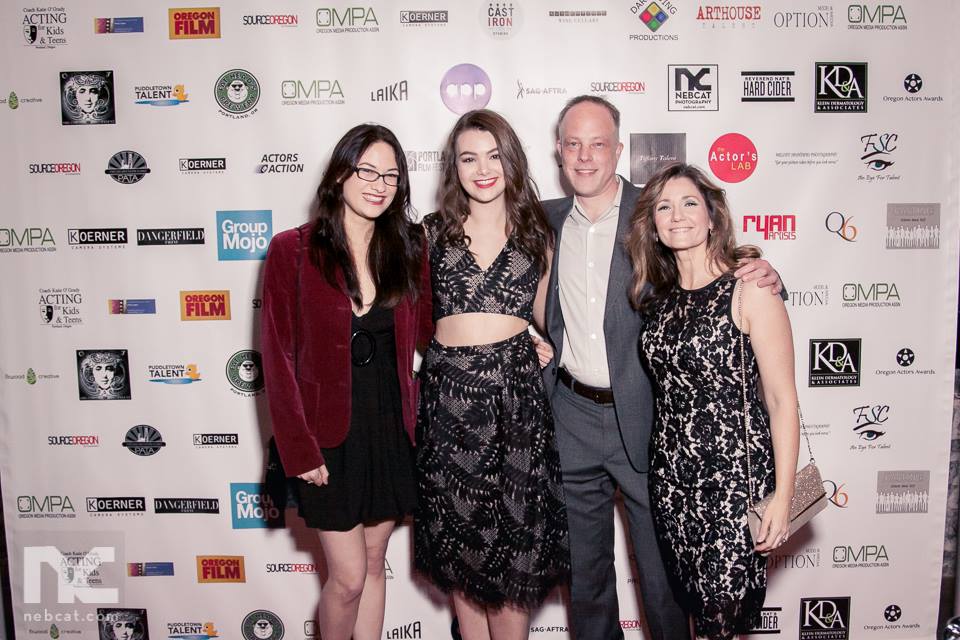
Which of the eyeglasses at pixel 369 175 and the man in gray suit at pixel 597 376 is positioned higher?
the eyeglasses at pixel 369 175

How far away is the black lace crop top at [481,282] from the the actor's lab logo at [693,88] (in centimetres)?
110

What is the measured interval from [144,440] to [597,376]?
2000mm

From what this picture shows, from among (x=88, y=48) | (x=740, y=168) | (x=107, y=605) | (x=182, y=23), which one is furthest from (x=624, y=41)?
(x=107, y=605)

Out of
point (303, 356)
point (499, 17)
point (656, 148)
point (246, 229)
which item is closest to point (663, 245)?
point (656, 148)

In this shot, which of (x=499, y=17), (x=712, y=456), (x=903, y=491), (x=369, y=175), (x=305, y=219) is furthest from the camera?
(x=903, y=491)

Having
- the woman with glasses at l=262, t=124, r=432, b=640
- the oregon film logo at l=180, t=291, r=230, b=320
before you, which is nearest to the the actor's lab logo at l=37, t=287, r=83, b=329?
the oregon film logo at l=180, t=291, r=230, b=320

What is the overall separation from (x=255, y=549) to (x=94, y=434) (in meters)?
0.86

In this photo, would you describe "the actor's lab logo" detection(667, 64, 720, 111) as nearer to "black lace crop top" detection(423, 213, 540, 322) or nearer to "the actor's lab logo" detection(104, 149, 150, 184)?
"black lace crop top" detection(423, 213, 540, 322)

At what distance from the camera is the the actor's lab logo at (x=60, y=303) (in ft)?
9.17

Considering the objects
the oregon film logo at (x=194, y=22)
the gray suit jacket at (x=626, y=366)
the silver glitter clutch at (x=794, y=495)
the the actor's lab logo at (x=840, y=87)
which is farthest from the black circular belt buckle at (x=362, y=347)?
the the actor's lab logo at (x=840, y=87)

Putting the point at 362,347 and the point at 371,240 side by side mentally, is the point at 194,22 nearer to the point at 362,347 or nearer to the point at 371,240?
the point at 371,240

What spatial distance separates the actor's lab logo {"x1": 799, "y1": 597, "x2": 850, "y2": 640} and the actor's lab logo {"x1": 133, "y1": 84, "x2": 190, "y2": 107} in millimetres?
3441

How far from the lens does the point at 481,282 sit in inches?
81.2

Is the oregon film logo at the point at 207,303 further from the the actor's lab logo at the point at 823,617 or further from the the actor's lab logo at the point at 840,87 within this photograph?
the the actor's lab logo at the point at 823,617
